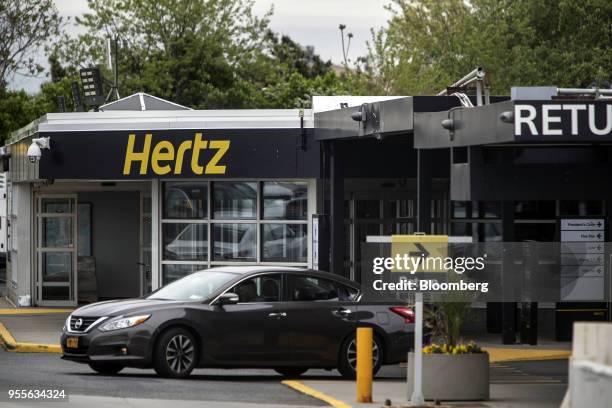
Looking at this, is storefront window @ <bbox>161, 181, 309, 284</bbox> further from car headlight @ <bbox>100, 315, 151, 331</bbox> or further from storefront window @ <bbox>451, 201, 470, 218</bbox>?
car headlight @ <bbox>100, 315, 151, 331</bbox>

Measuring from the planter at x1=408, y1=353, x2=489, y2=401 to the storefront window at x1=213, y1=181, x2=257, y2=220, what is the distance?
1217cm

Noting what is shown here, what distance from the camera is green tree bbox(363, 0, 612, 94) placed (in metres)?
61.5

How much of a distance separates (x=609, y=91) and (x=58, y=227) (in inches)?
676

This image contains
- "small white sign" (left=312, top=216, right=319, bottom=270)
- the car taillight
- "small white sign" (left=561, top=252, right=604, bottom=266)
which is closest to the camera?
the car taillight

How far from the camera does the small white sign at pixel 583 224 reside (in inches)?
921

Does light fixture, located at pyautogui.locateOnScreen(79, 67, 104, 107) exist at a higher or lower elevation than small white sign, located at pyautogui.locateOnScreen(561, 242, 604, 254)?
higher

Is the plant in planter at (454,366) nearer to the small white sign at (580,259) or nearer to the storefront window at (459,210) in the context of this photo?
the small white sign at (580,259)

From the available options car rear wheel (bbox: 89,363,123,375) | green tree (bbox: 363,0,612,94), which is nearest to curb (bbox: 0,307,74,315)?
car rear wheel (bbox: 89,363,123,375)

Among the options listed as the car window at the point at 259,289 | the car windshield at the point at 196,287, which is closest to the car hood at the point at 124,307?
the car windshield at the point at 196,287

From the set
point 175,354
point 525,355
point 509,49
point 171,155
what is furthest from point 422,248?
point 509,49

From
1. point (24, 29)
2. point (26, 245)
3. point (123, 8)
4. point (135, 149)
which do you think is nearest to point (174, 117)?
point (135, 149)

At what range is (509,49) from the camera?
64.9 metres

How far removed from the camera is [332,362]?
59.2ft

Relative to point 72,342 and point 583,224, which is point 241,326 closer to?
point 72,342
